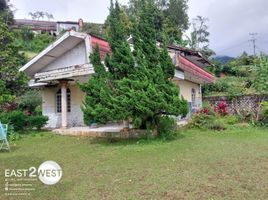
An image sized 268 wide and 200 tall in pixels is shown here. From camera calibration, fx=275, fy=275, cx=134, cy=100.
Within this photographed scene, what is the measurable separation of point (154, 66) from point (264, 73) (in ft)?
43.9

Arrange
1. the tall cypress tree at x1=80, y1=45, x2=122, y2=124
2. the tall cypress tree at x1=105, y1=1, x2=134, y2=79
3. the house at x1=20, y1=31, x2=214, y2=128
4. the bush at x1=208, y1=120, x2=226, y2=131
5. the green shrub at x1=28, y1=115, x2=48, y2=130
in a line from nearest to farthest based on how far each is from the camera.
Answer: the tall cypress tree at x1=80, y1=45, x2=122, y2=124
the tall cypress tree at x1=105, y1=1, x2=134, y2=79
the bush at x1=208, y1=120, x2=226, y2=131
the house at x1=20, y1=31, x2=214, y2=128
the green shrub at x1=28, y1=115, x2=48, y2=130

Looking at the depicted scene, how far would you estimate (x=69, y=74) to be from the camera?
43.7 ft

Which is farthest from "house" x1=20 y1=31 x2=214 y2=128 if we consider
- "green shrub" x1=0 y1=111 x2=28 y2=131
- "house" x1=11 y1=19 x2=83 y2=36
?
"house" x1=11 y1=19 x2=83 y2=36

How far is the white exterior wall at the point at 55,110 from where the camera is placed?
16.1 metres

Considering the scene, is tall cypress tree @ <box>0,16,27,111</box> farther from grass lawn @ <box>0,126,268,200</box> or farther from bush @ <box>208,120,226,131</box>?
bush @ <box>208,120,226,131</box>

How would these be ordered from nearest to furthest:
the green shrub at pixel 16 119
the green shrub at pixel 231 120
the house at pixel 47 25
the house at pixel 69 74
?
the house at pixel 69 74 → the green shrub at pixel 231 120 → the green shrub at pixel 16 119 → the house at pixel 47 25

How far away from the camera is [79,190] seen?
5.19 m

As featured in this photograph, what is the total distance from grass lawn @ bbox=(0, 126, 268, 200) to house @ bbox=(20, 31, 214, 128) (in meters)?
3.81

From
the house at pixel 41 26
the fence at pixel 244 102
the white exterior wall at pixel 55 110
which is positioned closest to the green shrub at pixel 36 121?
the white exterior wall at pixel 55 110

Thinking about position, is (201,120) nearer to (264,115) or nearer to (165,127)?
(264,115)

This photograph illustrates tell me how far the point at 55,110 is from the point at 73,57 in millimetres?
3899

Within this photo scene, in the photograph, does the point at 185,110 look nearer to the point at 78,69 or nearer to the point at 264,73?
the point at 78,69

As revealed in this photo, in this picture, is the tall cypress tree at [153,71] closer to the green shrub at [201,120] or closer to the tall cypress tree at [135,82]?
the tall cypress tree at [135,82]

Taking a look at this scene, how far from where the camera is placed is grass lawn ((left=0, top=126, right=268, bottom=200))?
4977 mm
